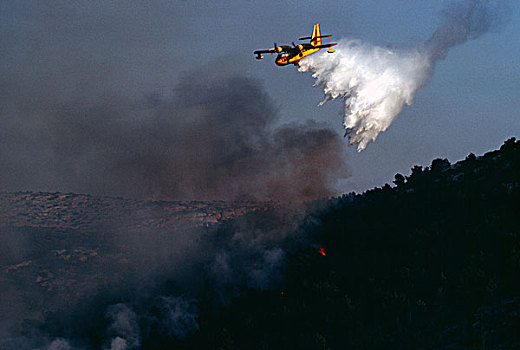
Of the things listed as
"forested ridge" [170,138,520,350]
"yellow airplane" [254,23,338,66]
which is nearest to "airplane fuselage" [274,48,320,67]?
"yellow airplane" [254,23,338,66]

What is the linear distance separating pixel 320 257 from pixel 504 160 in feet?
152

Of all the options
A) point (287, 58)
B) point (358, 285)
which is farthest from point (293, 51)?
point (358, 285)

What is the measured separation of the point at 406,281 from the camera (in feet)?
332

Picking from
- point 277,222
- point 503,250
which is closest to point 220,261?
point 277,222

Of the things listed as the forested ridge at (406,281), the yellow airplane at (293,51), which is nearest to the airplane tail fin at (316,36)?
the yellow airplane at (293,51)

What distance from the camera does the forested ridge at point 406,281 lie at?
287ft

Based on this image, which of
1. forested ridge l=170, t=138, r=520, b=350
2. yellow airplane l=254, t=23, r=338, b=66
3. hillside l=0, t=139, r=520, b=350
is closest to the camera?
forested ridge l=170, t=138, r=520, b=350

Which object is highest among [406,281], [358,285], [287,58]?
[287,58]

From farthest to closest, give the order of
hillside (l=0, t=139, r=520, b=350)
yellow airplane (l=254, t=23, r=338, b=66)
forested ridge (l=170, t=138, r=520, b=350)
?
yellow airplane (l=254, t=23, r=338, b=66) < hillside (l=0, t=139, r=520, b=350) < forested ridge (l=170, t=138, r=520, b=350)

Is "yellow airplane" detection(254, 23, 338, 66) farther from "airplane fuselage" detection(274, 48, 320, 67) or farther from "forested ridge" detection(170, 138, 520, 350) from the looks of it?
"forested ridge" detection(170, 138, 520, 350)

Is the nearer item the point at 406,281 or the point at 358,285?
the point at 406,281

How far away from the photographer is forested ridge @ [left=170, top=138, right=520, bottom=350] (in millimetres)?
87438

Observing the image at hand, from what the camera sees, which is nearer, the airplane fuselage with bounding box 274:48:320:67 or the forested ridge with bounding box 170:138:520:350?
the forested ridge with bounding box 170:138:520:350

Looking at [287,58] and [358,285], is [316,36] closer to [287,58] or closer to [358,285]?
[287,58]
